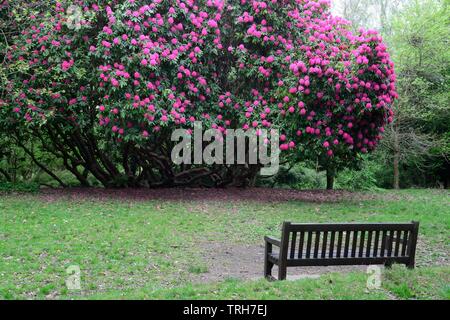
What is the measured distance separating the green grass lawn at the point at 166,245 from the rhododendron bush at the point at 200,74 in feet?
5.72

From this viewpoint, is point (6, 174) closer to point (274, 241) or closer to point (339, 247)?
point (274, 241)

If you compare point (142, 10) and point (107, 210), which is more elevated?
point (142, 10)

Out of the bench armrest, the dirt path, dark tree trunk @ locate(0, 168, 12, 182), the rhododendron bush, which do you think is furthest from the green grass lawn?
dark tree trunk @ locate(0, 168, 12, 182)

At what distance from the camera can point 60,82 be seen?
12.1 meters

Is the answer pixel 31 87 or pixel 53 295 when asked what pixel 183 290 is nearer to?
pixel 53 295

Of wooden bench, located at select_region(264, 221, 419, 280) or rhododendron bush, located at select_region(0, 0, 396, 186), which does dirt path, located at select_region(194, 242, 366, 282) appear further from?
rhododendron bush, located at select_region(0, 0, 396, 186)

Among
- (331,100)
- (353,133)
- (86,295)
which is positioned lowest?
(86,295)

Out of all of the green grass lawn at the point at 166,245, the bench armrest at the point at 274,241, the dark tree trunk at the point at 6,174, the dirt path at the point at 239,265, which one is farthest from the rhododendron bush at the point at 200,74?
the bench armrest at the point at 274,241

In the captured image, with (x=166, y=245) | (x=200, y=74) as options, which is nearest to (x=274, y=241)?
(x=166, y=245)

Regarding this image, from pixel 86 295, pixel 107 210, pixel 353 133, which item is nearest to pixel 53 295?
pixel 86 295

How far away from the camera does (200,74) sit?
12.6m

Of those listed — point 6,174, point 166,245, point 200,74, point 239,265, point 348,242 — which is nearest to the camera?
point 348,242

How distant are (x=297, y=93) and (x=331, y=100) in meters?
0.79

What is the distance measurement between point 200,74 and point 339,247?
317 inches
